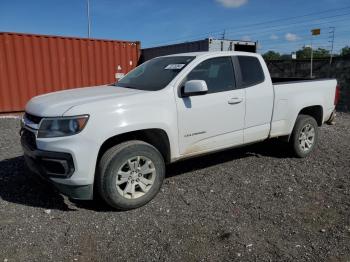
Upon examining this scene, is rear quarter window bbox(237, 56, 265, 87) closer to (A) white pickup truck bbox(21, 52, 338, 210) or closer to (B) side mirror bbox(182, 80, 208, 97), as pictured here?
(A) white pickup truck bbox(21, 52, 338, 210)

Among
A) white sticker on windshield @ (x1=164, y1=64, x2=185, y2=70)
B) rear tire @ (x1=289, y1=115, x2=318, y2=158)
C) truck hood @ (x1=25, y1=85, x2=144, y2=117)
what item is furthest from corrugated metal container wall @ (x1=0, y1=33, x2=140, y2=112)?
rear tire @ (x1=289, y1=115, x2=318, y2=158)

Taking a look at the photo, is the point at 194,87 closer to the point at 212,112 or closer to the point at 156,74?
the point at 212,112

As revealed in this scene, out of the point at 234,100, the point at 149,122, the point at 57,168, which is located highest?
the point at 234,100

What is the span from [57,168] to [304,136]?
157 inches

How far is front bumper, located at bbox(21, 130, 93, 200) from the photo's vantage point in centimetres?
337

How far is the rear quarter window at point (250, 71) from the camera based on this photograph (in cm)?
479

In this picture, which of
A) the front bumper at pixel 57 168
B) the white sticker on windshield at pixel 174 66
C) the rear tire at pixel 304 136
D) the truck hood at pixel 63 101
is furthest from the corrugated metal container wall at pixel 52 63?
the rear tire at pixel 304 136

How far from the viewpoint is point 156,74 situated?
14.9 feet

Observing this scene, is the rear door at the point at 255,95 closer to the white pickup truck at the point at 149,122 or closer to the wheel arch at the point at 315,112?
the white pickup truck at the point at 149,122

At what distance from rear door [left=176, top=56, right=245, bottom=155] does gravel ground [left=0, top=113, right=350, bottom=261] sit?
59 centimetres

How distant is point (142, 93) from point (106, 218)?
1389 mm

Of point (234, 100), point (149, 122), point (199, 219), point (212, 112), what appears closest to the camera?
point (199, 219)

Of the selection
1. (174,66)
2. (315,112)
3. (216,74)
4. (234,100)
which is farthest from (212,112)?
(315,112)

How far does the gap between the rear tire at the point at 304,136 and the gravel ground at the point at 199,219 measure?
1.38 ft
